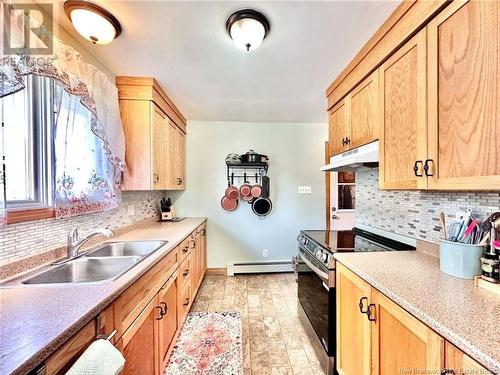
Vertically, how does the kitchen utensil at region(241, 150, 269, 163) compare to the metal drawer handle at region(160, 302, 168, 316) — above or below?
above

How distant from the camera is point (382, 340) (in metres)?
1.08

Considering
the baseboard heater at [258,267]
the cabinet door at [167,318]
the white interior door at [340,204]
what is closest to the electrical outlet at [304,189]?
the white interior door at [340,204]

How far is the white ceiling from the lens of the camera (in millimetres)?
1349

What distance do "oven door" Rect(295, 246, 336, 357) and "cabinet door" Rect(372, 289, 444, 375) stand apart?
47cm

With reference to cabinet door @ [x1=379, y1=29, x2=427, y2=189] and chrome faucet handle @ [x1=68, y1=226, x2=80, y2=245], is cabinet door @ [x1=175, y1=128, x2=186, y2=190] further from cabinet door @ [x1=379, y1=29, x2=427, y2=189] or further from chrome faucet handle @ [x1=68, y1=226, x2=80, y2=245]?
cabinet door @ [x1=379, y1=29, x2=427, y2=189]

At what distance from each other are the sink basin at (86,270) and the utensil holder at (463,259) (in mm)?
1587

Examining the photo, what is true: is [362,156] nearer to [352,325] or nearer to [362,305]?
[362,305]

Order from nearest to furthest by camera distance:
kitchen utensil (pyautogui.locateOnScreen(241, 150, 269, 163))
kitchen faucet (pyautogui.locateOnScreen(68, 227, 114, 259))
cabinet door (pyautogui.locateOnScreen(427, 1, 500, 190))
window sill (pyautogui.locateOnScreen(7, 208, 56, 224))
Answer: cabinet door (pyautogui.locateOnScreen(427, 1, 500, 190))
window sill (pyautogui.locateOnScreen(7, 208, 56, 224))
kitchen faucet (pyautogui.locateOnScreen(68, 227, 114, 259))
kitchen utensil (pyautogui.locateOnScreen(241, 150, 269, 163))

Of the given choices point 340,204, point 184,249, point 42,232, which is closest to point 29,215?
point 42,232

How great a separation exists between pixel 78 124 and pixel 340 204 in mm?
3557

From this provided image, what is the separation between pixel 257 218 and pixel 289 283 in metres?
1.04

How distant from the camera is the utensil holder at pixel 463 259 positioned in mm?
1063

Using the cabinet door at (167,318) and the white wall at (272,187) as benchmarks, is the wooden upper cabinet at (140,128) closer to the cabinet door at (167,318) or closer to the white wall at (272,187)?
the cabinet door at (167,318)

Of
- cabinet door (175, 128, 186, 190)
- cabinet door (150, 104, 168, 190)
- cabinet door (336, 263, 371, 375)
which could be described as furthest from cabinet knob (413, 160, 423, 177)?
cabinet door (175, 128, 186, 190)
